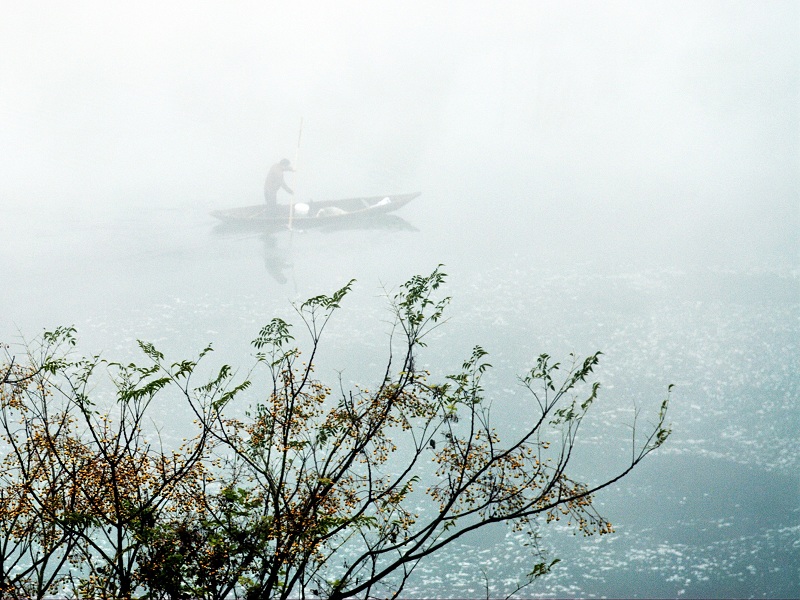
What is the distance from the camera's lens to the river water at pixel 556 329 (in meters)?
10.7

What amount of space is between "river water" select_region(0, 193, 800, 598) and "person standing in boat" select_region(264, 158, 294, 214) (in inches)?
39.1

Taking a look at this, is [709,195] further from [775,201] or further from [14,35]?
[14,35]

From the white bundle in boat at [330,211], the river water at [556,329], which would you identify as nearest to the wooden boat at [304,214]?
the white bundle in boat at [330,211]

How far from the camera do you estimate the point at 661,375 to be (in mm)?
15273

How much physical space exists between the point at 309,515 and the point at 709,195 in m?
24.3

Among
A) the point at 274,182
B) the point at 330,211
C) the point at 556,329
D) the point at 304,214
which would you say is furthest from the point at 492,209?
the point at 556,329

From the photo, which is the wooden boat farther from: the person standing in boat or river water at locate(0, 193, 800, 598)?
river water at locate(0, 193, 800, 598)

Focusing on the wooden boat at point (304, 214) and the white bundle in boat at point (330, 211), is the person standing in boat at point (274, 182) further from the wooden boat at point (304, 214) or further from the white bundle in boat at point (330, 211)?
the white bundle in boat at point (330, 211)

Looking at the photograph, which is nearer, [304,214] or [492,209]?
[304,214]

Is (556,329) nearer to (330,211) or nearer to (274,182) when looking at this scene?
(330,211)

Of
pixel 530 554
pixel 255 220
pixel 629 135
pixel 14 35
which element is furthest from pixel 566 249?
pixel 14 35

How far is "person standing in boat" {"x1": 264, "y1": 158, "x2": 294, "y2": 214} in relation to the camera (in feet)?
72.8

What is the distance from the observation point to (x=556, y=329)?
16.8 meters

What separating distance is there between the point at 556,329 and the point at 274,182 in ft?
30.5
